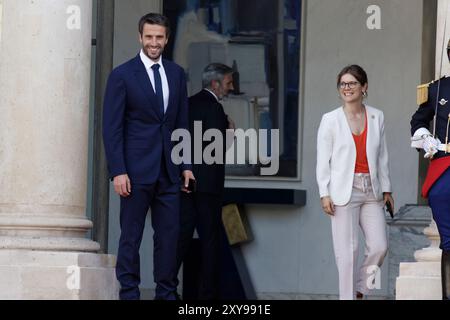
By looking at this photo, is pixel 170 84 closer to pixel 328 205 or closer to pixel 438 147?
pixel 328 205

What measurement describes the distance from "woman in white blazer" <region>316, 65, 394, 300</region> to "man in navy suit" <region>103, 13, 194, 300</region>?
3.83 feet

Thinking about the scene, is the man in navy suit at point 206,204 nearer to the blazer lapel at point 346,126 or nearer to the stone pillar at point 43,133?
the stone pillar at point 43,133

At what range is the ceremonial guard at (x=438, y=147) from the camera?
12102 millimetres

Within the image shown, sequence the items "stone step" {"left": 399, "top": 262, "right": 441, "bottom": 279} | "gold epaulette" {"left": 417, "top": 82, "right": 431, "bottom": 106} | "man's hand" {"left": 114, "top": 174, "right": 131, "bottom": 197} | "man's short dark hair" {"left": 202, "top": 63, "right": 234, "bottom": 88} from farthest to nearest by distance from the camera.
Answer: "man's short dark hair" {"left": 202, "top": 63, "right": 234, "bottom": 88} → "stone step" {"left": 399, "top": 262, "right": 441, "bottom": 279} → "gold epaulette" {"left": 417, "top": 82, "right": 431, "bottom": 106} → "man's hand" {"left": 114, "top": 174, "right": 131, "bottom": 197}

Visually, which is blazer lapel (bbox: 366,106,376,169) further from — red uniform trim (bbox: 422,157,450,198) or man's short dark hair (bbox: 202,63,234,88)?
man's short dark hair (bbox: 202,63,234,88)

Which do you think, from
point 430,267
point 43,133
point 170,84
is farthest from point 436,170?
point 43,133

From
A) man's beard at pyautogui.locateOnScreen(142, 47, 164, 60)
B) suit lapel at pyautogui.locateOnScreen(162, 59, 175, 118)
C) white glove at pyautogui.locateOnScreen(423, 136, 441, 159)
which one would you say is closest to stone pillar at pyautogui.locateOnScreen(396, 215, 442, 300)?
white glove at pyautogui.locateOnScreen(423, 136, 441, 159)

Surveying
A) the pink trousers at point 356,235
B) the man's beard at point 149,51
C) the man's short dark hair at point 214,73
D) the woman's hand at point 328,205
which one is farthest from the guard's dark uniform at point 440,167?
the man's short dark hair at point 214,73

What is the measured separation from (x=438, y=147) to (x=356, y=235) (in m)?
1.12

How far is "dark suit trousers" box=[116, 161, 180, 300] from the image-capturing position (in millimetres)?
12422

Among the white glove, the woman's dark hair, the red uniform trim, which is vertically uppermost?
the woman's dark hair

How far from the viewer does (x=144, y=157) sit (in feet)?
41.0
